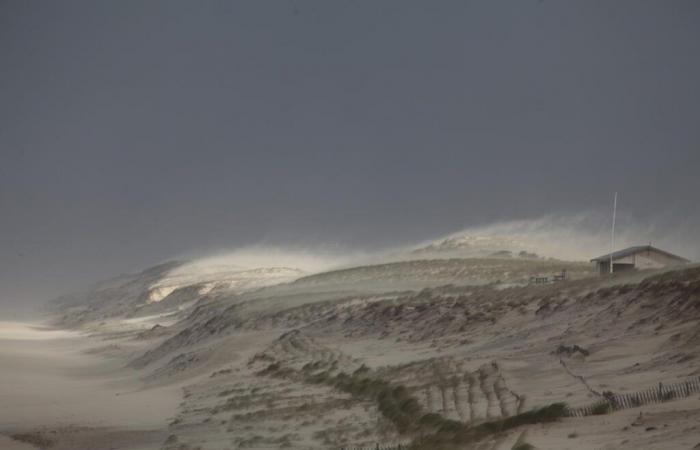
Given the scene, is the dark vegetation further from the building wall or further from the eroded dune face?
the building wall

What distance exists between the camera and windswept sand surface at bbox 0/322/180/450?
58.9 ft

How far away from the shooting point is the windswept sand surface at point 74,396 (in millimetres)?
17938

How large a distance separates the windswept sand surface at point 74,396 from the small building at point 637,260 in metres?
17.7

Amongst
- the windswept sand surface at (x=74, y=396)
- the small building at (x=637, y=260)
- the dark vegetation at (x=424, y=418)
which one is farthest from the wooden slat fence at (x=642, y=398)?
the small building at (x=637, y=260)

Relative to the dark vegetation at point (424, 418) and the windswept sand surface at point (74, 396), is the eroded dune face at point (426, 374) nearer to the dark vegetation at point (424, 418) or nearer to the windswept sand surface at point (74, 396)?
the dark vegetation at point (424, 418)

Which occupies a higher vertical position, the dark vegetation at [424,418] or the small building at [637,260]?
the small building at [637,260]

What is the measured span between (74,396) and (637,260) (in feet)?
70.6

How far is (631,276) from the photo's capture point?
22.4 m

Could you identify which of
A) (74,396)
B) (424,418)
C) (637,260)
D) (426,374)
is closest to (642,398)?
(424,418)

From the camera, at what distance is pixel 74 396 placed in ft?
81.9

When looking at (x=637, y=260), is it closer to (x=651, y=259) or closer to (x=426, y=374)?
(x=651, y=259)

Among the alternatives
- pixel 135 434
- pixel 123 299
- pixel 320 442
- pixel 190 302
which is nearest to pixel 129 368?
pixel 135 434

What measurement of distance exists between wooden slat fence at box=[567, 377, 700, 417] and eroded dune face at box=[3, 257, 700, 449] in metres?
0.08

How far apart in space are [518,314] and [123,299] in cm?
8307
